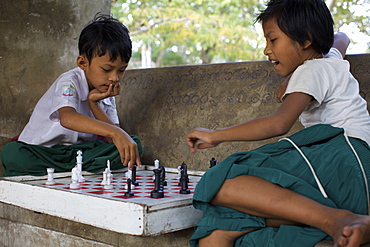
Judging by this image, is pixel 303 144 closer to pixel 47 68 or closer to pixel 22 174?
pixel 22 174

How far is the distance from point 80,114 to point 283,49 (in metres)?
1.33

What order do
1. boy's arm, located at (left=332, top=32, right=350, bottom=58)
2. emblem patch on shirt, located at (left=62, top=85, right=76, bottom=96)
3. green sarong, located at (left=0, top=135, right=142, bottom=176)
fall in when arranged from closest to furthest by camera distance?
boy's arm, located at (left=332, top=32, right=350, bottom=58)
green sarong, located at (left=0, top=135, right=142, bottom=176)
emblem patch on shirt, located at (left=62, top=85, right=76, bottom=96)

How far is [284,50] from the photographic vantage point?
1868mm

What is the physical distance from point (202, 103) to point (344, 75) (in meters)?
1.57

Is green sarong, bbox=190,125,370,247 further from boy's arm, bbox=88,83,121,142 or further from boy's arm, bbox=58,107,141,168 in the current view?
boy's arm, bbox=88,83,121,142

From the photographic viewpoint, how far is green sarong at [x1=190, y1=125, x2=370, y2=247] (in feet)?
5.00

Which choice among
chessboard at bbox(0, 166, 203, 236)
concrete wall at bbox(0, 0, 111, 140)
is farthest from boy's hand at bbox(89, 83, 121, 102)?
concrete wall at bbox(0, 0, 111, 140)

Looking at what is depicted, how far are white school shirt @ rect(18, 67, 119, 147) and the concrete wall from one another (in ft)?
2.44

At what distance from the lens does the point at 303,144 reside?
1.70 meters

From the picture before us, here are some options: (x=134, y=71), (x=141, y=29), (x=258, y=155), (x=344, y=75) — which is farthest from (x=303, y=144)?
(x=141, y=29)

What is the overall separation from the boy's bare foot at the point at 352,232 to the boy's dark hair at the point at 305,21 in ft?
2.72

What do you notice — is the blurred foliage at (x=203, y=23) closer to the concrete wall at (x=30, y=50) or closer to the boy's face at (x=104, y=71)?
the concrete wall at (x=30, y=50)

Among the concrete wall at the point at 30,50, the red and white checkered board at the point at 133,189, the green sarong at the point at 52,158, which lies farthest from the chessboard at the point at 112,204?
the concrete wall at the point at 30,50

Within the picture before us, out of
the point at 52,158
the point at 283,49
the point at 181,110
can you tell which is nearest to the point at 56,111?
the point at 52,158
